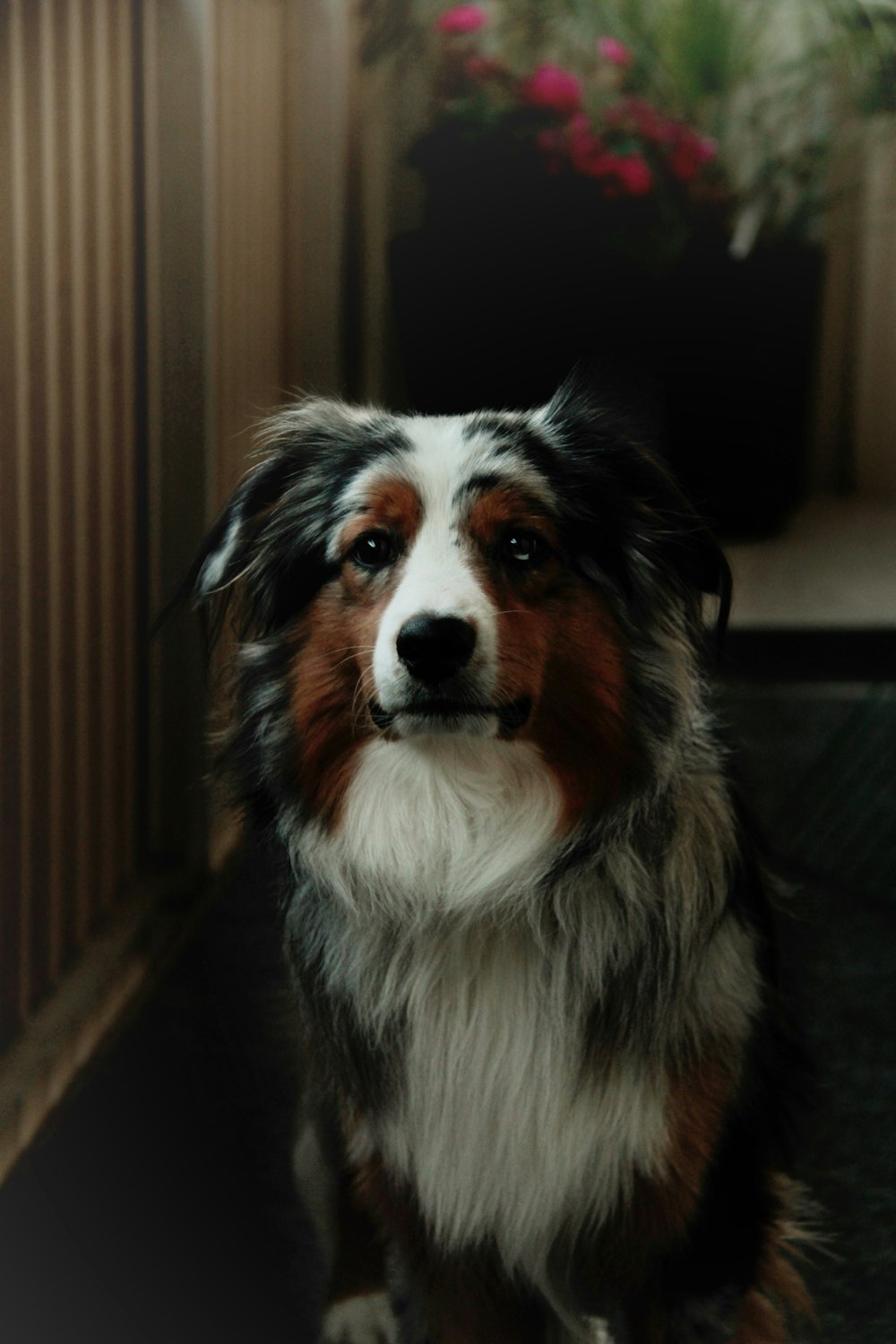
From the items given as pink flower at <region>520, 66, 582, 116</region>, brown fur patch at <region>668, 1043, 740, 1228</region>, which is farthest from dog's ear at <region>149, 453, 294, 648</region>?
brown fur patch at <region>668, 1043, 740, 1228</region>

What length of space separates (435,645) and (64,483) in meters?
0.37

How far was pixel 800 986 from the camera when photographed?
1106 millimetres

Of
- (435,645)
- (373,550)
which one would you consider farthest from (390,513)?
(435,645)

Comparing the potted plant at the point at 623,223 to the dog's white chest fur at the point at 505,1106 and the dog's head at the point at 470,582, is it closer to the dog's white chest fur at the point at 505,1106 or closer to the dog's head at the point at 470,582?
the dog's head at the point at 470,582

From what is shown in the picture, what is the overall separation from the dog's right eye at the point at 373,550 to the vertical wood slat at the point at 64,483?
0.69 feet

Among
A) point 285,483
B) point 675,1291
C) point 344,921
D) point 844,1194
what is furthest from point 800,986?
point 285,483

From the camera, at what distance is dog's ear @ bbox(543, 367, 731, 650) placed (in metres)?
1.04

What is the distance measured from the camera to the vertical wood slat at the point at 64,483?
1.03m

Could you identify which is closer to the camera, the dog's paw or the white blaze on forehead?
the white blaze on forehead

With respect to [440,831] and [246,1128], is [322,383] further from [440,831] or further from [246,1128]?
[246,1128]

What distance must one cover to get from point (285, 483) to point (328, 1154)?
590 millimetres

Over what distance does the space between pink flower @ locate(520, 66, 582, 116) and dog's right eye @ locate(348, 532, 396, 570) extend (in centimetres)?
39

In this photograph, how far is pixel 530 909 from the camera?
1092 mm

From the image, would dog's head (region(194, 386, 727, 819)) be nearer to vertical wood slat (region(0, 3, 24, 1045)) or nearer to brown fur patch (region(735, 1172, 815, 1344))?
vertical wood slat (region(0, 3, 24, 1045))
